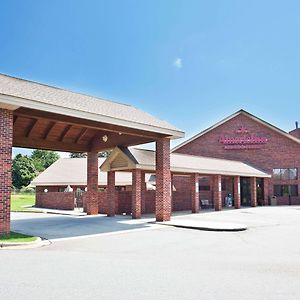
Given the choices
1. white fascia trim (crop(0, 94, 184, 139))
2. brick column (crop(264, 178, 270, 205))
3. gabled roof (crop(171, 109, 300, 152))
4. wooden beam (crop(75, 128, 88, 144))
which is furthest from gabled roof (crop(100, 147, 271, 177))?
gabled roof (crop(171, 109, 300, 152))

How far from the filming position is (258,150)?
3759cm

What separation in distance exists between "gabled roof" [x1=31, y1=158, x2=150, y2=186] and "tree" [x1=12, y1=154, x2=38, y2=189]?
33.6 metres

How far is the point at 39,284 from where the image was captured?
6379 mm

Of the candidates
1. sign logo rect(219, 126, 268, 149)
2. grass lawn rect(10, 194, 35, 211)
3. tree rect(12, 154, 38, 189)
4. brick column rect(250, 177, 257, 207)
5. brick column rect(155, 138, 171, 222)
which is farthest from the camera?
tree rect(12, 154, 38, 189)

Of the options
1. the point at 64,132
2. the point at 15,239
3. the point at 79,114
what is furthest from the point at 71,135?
the point at 15,239

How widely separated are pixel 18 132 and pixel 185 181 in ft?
54.8

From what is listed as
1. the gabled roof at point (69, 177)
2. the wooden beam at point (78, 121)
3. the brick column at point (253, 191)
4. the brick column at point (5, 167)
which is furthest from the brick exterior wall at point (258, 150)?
the brick column at point (5, 167)

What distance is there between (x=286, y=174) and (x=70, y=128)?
986 inches

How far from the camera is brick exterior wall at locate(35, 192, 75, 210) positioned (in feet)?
98.3

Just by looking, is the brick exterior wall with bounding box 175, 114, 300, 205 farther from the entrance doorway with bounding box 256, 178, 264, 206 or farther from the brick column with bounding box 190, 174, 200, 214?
the brick column with bounding box 190, 174, 200, 214

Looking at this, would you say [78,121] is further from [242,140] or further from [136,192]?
[242,140]

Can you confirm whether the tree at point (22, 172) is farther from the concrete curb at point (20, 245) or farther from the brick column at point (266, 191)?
the concrete curb at point (20, 245)

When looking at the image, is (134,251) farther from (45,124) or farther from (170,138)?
(45,124)

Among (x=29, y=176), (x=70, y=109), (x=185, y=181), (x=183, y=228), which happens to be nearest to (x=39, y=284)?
(x=70, y=109)
